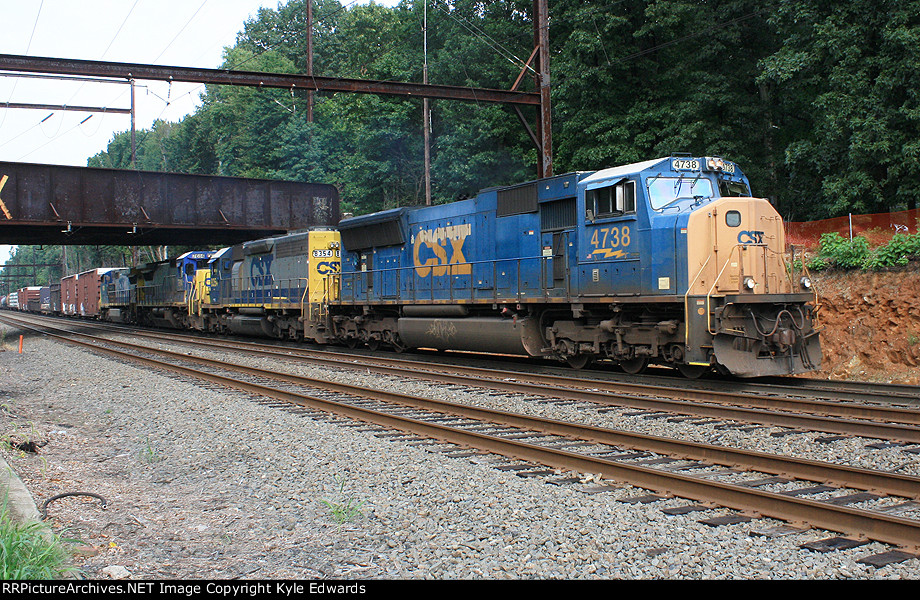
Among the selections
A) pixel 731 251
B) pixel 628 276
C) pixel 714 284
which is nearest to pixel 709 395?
pixel 714 284

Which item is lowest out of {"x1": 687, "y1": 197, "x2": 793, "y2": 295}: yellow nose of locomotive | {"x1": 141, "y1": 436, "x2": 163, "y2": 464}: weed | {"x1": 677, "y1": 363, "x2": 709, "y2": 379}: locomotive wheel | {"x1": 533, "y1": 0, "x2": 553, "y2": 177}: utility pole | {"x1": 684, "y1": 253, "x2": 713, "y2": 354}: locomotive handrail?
{"x1": 141, "y1": 436, "x2": 163, "y2": 464}: weed

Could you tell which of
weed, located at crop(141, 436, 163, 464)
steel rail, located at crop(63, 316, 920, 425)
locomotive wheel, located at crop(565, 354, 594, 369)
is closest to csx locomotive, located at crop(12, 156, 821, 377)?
locomotive wheel, located at crop(565, 354, 594, 369)

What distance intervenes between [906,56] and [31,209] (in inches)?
1093

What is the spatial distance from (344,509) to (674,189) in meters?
8.33

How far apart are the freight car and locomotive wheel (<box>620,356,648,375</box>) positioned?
3 centimetres

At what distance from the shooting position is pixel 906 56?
1747cm

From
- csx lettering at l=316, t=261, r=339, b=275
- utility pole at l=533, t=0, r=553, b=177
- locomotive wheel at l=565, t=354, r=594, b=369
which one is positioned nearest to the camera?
locomotive wheel at l=565, t=354, r=594, b=369

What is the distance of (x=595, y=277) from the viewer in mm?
12156

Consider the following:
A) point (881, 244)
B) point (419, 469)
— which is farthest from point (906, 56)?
point (419, 469)

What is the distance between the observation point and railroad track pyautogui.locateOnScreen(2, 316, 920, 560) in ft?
15.2

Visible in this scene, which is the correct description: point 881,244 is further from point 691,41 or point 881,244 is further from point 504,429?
point 691,41

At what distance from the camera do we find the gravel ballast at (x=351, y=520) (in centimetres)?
405

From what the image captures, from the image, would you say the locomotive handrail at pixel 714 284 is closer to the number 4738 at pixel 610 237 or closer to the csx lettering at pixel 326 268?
the number 4738 at pixel 610 237

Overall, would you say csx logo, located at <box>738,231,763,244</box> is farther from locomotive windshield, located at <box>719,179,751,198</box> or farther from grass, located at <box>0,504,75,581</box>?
grass, located at <box>0,504,75,581</box>
